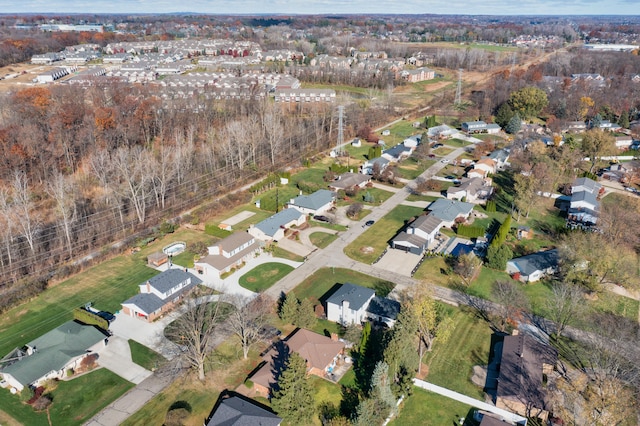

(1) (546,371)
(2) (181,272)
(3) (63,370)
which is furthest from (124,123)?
(1) (546,371)

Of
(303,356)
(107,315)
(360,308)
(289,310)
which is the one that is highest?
(360,308)

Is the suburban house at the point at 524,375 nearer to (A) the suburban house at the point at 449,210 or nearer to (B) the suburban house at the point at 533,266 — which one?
(B) the suburban house at the point at 533,266

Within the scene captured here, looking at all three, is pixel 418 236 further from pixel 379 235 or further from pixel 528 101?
pixel 528 101

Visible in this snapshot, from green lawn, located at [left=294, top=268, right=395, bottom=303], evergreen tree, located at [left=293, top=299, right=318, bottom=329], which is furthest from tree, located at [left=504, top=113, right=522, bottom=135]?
evergreen tree, located at [left=293, top=299, right=318, bottom=329]

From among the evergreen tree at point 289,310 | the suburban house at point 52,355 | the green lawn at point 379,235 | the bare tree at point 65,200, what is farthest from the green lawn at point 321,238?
the bare tree at point 65,200

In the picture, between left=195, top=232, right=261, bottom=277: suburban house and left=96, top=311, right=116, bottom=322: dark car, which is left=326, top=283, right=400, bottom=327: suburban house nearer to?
left=195, top=232, right=261, bottom=277: suburban house

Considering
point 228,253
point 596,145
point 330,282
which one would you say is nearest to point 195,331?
point 228,253
